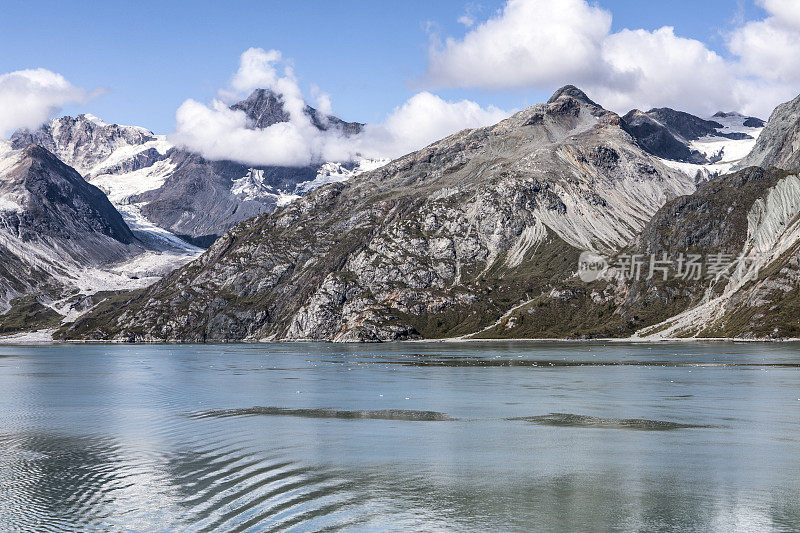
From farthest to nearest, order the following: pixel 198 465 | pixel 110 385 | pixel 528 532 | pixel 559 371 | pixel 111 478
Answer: pixel 559 371 < pixel 110 385 < pixel 198 465 < pixel 111 478 < pixel 528 532

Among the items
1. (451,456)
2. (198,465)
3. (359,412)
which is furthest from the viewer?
(359,412)

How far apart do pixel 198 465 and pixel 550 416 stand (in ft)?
157

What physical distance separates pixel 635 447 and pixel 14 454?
193 ft

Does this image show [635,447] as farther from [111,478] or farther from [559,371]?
[559,371]

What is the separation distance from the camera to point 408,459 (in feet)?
228

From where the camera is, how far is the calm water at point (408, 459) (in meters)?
49.9

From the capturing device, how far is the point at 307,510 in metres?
51.0

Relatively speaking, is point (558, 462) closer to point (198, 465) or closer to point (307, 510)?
point (307, 510)

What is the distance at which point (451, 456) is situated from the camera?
71.1 m

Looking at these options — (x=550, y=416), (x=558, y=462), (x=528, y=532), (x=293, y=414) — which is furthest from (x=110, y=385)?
(x=528, y=532)

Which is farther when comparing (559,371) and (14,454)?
(559,371)

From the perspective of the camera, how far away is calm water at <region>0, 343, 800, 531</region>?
164 ft

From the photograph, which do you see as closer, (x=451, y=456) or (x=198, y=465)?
(x=198, y=465)

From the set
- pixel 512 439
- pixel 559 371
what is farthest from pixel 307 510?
pixel 559 371
